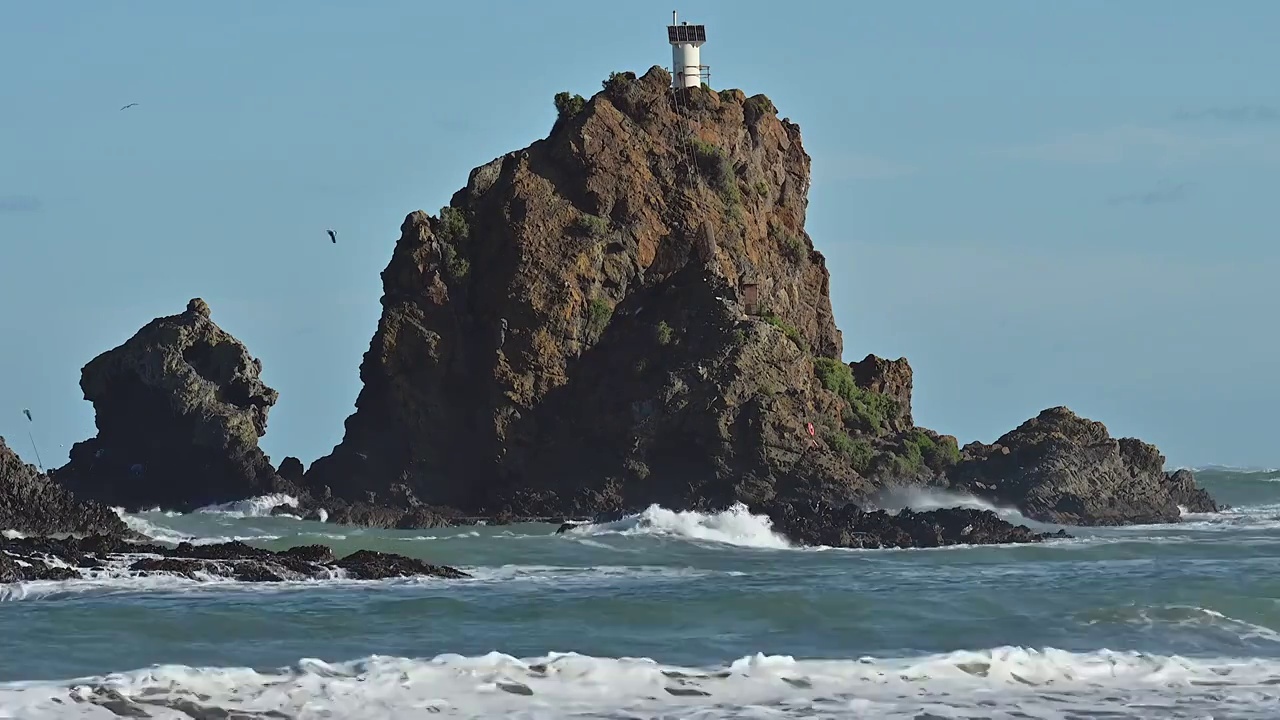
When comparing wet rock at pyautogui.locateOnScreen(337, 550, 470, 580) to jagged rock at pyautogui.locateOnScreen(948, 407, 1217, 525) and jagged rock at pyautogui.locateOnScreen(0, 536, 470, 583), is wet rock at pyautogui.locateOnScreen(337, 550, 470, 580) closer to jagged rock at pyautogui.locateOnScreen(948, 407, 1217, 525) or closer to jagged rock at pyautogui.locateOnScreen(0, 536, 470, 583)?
jagged rock at pyautogui.locateOnScreen(0, 536, 470, 583)

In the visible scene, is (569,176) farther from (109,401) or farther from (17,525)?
(17,525)

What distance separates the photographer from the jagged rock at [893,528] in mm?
38719

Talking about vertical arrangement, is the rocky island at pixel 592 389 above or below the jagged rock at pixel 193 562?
above

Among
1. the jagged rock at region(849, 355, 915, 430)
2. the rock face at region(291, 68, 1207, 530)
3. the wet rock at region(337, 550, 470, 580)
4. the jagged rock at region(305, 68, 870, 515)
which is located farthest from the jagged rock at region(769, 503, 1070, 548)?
the wet rock at region(337, 550, 470, 580)

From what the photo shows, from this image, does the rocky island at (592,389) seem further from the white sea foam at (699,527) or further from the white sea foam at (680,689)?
the white sea foam at (680,689)

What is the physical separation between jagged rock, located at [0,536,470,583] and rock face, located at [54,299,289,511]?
19.1 metres

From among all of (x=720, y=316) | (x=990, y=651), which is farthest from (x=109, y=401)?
(x=990, y=651)

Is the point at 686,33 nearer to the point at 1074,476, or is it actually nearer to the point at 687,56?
the point at 687,56

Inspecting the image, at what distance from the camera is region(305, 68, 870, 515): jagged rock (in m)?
44.6

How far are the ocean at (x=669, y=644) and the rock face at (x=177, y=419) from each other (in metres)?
18.9

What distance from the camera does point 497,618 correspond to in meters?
22.7

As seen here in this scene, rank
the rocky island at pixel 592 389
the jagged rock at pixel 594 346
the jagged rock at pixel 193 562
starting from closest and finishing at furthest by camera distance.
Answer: the jagged rock at pixel 193 562 → the jagged rock at pixel 594 346 → the rocky island at pixel 592 389

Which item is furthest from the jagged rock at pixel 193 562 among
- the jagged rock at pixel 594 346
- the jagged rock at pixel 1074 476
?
the jagged rock at pixel 1074 476

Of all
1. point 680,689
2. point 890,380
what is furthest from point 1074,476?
point 680,689
